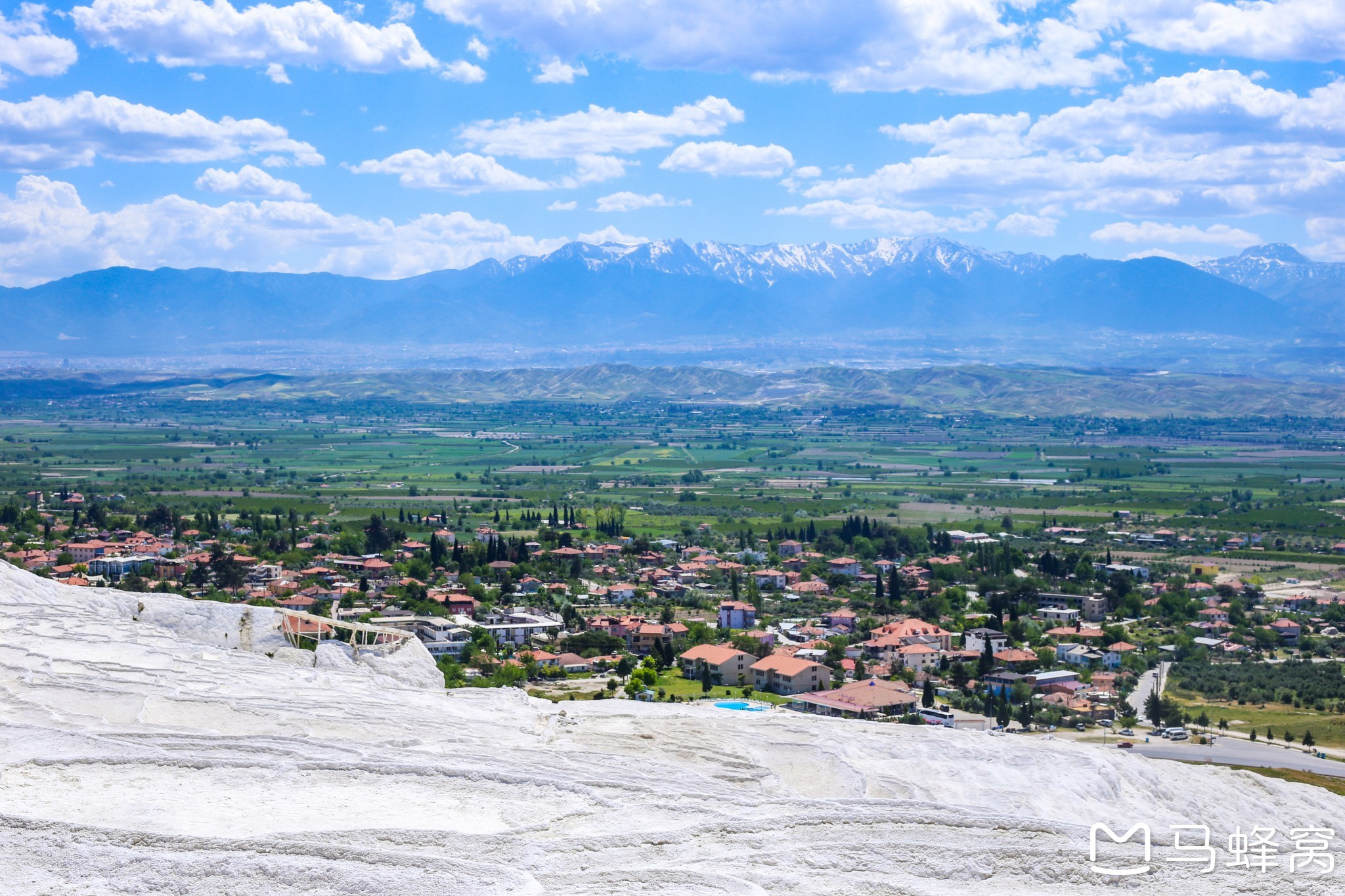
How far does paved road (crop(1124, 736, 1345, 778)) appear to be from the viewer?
38.2 metres

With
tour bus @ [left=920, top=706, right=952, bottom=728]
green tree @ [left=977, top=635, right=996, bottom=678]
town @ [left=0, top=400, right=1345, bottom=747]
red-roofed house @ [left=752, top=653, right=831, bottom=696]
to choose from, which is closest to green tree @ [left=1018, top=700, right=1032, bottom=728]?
town @ [left=0, top=400, right=1345, bottom=747]

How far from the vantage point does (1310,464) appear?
455ft

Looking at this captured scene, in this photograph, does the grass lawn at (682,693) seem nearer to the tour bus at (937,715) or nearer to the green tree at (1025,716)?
the tour bus at (937,715)

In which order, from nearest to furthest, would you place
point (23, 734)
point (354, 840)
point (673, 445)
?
point (354, 840)
point (23, 734)
point (673, 445)

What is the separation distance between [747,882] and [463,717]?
652 cm

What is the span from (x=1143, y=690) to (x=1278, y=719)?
4815 millimetres

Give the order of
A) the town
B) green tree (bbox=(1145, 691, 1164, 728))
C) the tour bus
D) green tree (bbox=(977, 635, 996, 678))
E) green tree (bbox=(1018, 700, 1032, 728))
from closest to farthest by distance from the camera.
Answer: the tour bus, green tree (bbox=(1018, 700, 1032, 728)), green tree (bbox=(1145, 691, 1164, 728)), the town, green tree (bbox=(977, 635, 996, 678))

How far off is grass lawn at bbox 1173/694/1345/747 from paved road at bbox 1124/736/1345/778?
1659 millimetres

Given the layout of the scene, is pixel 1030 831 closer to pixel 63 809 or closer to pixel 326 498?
pixel 63 809

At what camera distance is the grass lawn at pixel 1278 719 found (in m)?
42.5

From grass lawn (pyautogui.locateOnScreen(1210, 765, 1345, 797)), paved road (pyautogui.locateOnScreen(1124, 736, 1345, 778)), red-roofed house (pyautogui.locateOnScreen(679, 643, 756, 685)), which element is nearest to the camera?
grass lawn (pyautogui.locateOnScreen(1210, 765, 1345, 797))

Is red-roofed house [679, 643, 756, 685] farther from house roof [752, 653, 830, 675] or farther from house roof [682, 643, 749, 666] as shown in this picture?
house roof [752, 653, 830, 675]

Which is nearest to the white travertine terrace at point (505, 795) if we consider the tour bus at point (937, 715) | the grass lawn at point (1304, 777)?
the grass lawn at point (1304, 777)

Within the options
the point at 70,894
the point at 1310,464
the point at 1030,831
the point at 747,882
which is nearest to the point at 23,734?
the point at 70,894
